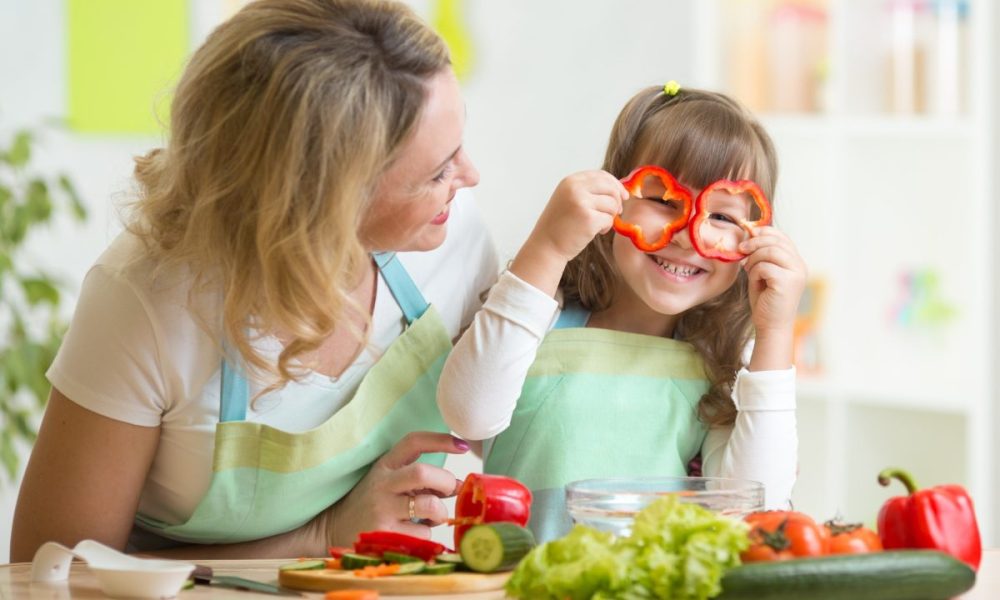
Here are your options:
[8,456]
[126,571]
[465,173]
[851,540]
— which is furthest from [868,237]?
[126,571]

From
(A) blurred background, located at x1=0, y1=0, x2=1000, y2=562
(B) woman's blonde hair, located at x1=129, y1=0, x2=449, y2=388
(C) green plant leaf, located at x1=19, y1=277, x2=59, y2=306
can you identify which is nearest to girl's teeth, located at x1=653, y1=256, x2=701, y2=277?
(B) woman's blonde hair, located at x1=129, y1=0, x2=449, y2=388

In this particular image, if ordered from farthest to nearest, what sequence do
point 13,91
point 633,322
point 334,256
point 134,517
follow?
point 13,91 < point 633,322 < point 134,517 < point 334,256

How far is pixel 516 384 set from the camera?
1.73m

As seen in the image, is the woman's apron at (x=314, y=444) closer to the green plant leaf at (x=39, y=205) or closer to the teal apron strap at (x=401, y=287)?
the teal apron strap at (x=401, y=287)

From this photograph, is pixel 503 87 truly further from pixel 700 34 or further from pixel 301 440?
pixel 301 440

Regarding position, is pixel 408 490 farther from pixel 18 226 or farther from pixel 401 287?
pixel 18 226

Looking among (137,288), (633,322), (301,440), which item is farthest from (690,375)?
(137,288)

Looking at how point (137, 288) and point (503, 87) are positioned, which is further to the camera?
point (503, 87)

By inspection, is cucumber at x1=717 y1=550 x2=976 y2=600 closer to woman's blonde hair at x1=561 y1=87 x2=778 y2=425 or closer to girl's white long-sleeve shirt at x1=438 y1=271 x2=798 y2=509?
girl's white long-sleeve shirt at x1=438 y1=271 x2=798 y2=509

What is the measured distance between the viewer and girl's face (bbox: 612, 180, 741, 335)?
1.81 meters

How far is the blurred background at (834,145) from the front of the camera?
12.0 ft

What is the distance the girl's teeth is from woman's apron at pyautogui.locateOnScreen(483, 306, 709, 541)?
0.12 meters

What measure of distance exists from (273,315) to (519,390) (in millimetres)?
358

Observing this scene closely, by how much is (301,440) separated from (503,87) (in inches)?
92.8
